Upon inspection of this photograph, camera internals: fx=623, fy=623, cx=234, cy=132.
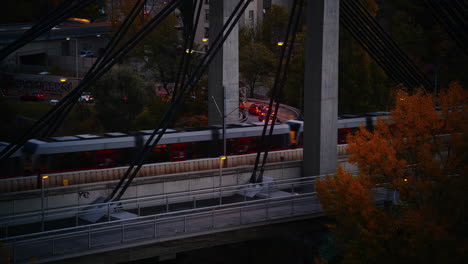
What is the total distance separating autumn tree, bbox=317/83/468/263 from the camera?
754 inches

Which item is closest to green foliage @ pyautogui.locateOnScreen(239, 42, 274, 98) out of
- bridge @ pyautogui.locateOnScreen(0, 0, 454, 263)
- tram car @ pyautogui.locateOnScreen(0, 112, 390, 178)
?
tram car @ pyautogui.locateOnScreen(0, 112, 390, 178)

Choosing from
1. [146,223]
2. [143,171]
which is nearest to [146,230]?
[146,223]

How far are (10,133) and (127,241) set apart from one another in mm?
23654

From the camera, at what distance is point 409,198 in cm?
2200

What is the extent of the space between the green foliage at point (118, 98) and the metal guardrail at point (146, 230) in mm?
20556

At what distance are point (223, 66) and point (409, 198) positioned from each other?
17064mm

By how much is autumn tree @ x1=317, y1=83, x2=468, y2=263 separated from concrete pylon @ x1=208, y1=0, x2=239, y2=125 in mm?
12492

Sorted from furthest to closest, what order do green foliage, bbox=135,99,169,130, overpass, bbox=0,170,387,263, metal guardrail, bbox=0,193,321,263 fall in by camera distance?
1. green foliage, bbox=135,99,169,130
2. overpass, bbox=0,170,387,263
3. metal guardrail, bbox=0,193,321,263

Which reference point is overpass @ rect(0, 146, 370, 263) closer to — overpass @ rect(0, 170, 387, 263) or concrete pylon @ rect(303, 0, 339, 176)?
overpass @ rect(0, 170, 387, 263)

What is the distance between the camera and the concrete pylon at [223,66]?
117 feet

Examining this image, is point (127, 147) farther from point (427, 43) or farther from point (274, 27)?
point (274, 27)

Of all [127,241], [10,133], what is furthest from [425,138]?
[10,133]

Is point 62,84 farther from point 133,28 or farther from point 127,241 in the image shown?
point 127,241

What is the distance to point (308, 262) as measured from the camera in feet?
86.9
